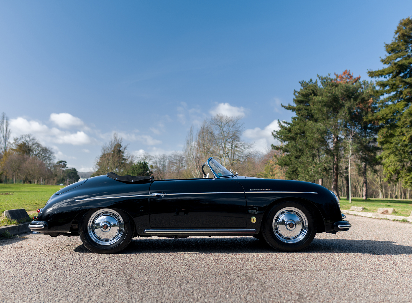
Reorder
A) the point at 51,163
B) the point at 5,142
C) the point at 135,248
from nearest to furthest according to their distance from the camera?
the point at 135,248, the point at 5,142, the point at 51,163

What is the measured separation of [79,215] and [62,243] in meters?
1.36

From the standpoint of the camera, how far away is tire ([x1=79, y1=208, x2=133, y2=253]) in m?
4.31

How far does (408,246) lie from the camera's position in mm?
5168

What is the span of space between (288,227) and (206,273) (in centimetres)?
160

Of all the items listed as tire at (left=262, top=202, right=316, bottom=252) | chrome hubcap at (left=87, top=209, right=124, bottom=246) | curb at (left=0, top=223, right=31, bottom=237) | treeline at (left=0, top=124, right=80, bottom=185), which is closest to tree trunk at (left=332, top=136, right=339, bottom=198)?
tire at (left=262, top=202, right=316, bottom=252)

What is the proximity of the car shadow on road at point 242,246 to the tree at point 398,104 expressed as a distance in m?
26.1

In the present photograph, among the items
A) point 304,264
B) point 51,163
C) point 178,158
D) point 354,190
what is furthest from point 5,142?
point 304,264

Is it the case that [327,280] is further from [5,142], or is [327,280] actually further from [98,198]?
[5,142]

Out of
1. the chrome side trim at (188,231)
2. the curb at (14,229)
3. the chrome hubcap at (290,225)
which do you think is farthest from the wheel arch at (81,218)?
the curb at (14,229)

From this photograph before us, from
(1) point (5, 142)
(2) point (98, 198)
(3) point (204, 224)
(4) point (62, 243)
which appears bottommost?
(4) point (62, 243)

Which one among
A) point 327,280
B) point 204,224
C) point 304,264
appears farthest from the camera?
point 204,224

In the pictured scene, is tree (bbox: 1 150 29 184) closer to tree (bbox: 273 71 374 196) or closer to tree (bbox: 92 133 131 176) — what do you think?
tree (bbox: 92 133 131 176)

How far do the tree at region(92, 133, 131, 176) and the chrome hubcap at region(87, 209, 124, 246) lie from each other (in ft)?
98.5

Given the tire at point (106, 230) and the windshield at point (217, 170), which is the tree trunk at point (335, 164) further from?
the tire at point (106, 230)
